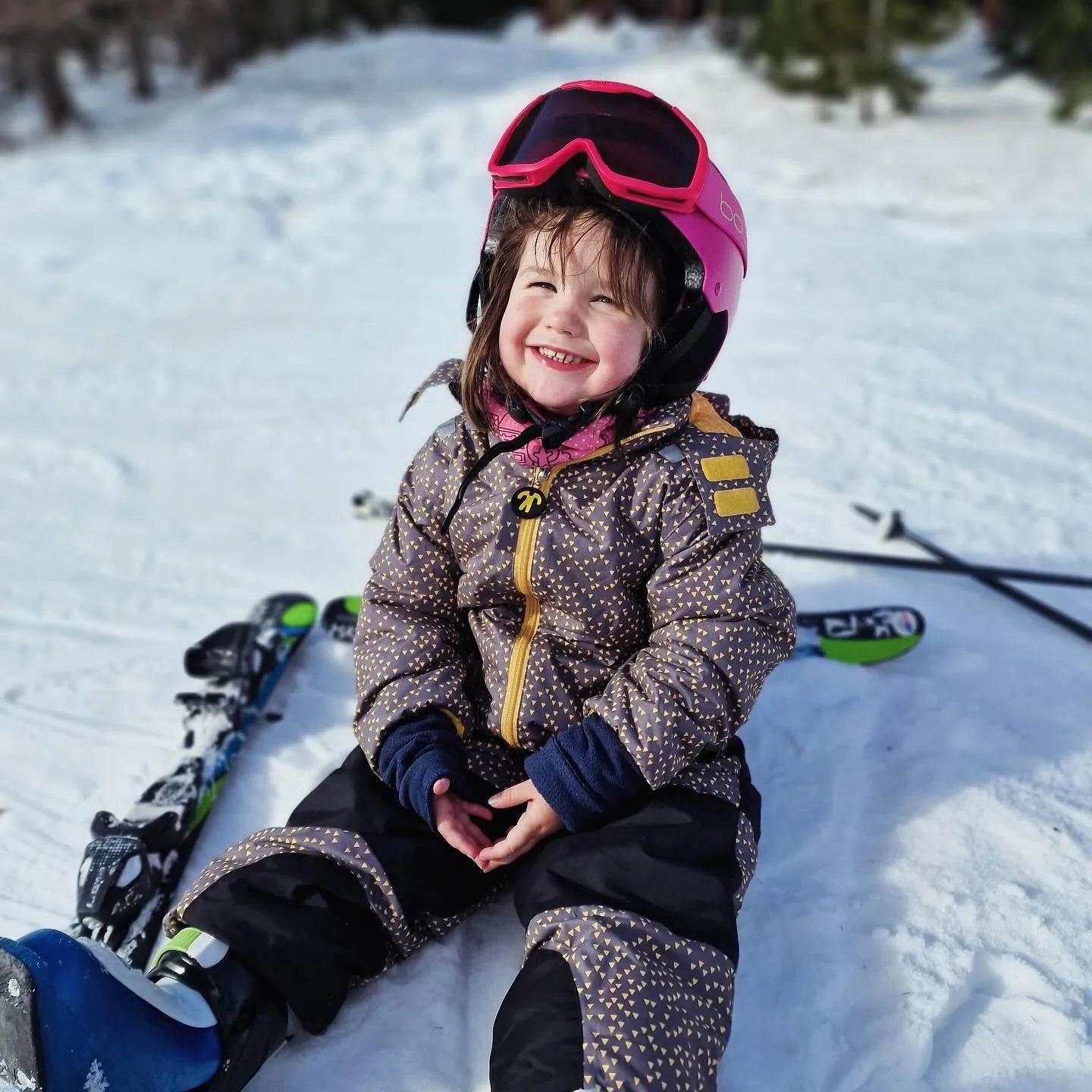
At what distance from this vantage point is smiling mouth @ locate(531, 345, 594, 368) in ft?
6.36

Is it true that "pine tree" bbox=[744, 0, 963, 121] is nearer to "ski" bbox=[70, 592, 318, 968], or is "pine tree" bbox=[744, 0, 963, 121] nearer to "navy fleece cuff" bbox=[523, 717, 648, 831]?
"ski" bbox=[70, 592, 318, 968]

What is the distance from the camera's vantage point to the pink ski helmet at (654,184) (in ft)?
6.22

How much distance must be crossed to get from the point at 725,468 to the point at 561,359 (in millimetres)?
367

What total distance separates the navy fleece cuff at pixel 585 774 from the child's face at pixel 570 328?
2.03 ft

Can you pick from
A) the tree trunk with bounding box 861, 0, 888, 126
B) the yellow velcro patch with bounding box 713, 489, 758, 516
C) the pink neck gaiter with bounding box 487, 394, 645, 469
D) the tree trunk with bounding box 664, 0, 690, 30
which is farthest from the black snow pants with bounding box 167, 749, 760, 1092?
the tree trunk with bounding box 664, 0, 690, 30

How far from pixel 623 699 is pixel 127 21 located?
1721 cm

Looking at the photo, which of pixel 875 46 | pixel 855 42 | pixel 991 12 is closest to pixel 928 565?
pixel 875 46

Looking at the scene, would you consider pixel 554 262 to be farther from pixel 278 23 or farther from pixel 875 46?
pixel 278 23

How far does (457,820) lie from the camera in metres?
1.91

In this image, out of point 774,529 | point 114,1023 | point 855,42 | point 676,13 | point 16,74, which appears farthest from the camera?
point 676,13

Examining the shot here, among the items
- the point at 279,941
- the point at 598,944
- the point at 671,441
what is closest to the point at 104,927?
the point at 279,941

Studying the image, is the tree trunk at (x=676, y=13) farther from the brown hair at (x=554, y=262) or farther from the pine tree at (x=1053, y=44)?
the brown hair at (x=554, y=262)

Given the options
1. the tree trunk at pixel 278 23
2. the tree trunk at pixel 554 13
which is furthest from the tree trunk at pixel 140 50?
the tree trunk at pixel 554 13

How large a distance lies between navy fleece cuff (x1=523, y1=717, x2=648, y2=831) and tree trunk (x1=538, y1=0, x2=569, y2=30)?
72.4 ft
